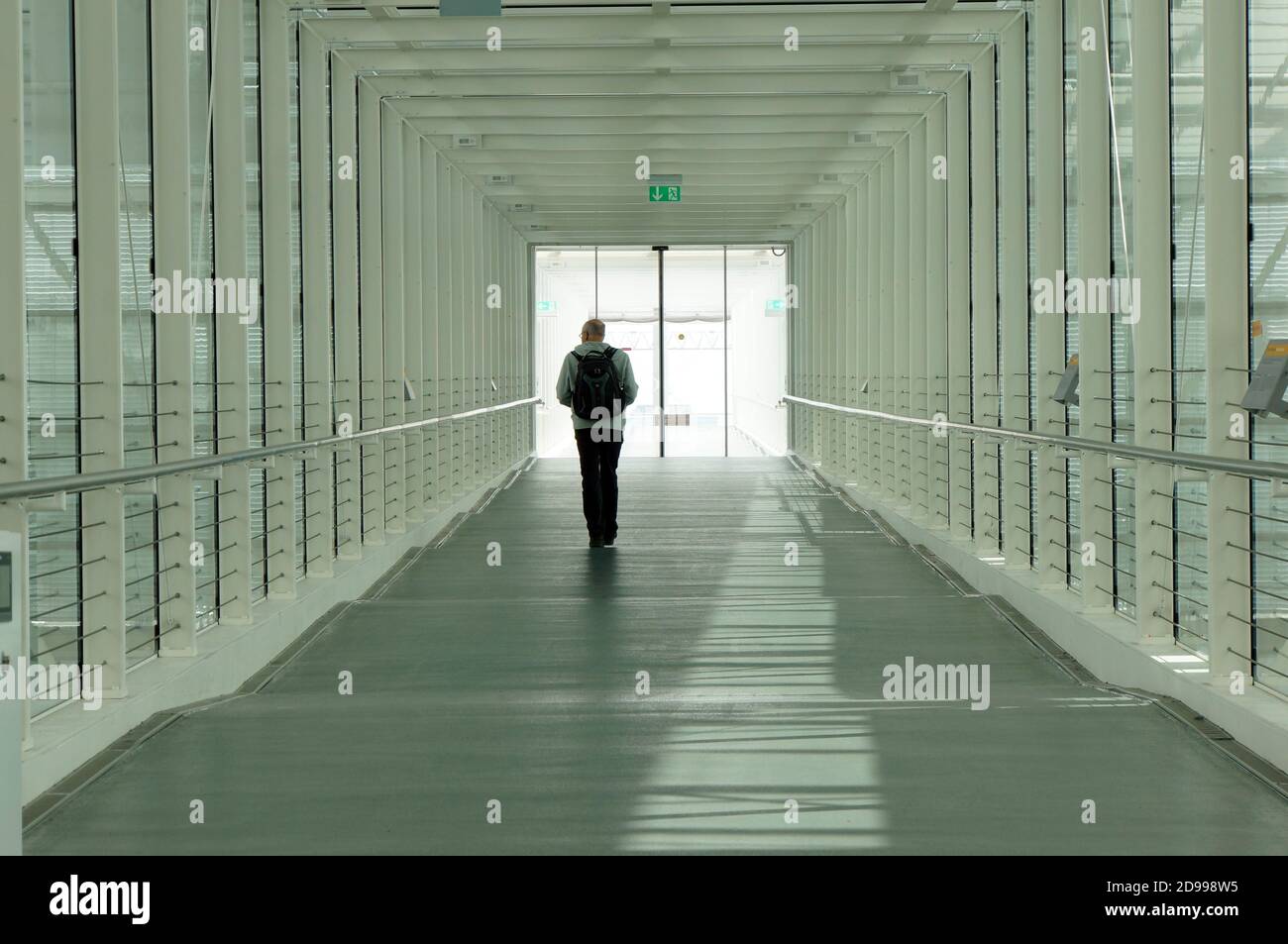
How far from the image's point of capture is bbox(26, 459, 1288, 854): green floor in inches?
139

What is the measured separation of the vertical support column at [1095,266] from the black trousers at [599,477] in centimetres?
360

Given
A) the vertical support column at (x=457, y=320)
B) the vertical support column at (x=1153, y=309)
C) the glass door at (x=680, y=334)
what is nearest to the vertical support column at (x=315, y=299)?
the vertical support column at (x=1153, y=309)

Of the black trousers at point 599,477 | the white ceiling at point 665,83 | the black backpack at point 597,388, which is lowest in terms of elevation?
the black trousers at point 599,477

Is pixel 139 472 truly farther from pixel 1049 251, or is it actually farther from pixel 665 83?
pixel 665 83

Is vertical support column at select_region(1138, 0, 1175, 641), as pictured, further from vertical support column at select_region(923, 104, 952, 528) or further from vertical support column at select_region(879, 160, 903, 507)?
vertical support column at select_region(879, 160, 903, 507)

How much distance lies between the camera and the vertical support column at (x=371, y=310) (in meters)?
9.59

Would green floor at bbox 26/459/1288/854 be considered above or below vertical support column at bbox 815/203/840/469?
below

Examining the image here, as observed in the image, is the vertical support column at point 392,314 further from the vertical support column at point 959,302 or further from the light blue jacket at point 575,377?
the vertical support column at point 959,302

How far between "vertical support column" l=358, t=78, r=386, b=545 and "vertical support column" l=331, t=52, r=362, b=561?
0.35m

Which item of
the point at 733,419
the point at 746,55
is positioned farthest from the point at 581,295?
the point at 746,55

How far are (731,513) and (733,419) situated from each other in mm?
22817

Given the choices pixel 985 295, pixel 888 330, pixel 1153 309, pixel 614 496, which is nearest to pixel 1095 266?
pixel 1153 309

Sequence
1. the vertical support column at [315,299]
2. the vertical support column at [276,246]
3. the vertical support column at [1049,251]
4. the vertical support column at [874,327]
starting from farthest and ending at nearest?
the vertical support column at [874,327]
the vertical support column at [315,299]
the vertical support column at [276,246]
the vertical support column at [1049,251]

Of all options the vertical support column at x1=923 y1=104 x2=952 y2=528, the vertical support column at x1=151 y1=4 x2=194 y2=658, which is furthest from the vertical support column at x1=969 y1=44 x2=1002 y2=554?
the vertical support column at x1=151 y1=4 x2=194 y2=658
